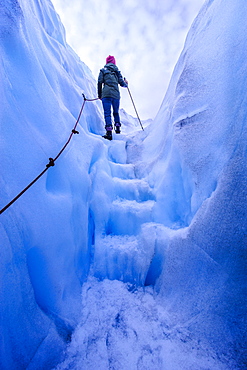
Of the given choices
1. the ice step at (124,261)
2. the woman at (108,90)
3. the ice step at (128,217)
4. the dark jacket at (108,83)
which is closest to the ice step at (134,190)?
the ice step at (128,217)

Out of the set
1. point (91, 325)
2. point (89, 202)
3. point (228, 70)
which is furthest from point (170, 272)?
point (228, 70)

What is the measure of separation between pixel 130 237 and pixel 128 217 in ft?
0.92

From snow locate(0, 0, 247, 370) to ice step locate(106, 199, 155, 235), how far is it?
15 mm

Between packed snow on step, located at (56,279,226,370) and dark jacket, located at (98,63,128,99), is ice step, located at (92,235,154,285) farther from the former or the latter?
dark jacket, located at (98,63,128,99)

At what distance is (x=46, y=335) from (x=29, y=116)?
193cm

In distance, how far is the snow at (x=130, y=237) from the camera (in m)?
1.21

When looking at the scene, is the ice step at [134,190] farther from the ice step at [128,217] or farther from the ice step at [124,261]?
the ice step at [124,261]

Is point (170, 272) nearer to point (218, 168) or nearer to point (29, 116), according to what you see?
point (218, 168)

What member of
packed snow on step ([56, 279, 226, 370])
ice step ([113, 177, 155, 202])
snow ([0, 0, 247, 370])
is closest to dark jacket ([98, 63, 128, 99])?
snow ([0, 0, 247, 370])

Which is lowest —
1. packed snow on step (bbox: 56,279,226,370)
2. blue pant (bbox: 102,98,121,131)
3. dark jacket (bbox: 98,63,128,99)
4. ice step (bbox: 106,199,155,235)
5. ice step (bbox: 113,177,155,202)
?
packed snow on step (bbox: 56,279,226,370)

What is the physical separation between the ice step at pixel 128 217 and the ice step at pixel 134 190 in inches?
7.4

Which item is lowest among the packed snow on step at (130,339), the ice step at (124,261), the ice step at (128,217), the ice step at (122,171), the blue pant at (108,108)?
the packed snow on step at (130,339)

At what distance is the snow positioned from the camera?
3.98 ft

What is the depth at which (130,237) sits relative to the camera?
2.27 meters
